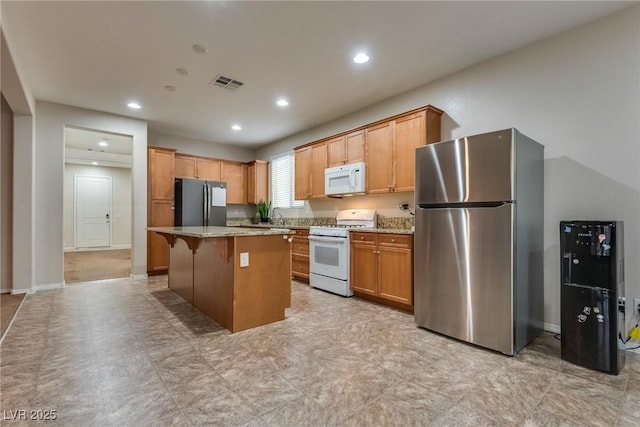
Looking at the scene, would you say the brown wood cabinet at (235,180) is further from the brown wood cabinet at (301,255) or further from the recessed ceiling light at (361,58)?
the recessed ceiling light at (361,58)

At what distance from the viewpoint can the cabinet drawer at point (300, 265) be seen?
15.9 ft

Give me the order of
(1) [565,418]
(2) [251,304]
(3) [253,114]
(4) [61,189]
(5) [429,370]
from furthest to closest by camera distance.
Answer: (3) [253,114]
(4) [61,189]
(2) [251,304]
(5) [429,370]
(1) [565,418]

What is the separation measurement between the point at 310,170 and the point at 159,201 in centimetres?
283

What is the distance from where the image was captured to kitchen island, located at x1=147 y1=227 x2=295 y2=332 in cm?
282

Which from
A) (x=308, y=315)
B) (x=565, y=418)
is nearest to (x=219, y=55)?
(x=308, y=315)

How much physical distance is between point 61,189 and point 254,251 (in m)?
3.64

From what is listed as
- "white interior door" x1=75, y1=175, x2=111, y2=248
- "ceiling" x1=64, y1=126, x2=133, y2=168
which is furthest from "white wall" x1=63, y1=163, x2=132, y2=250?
"ceiling" x1=64, y1=126, x2=133, y2=168

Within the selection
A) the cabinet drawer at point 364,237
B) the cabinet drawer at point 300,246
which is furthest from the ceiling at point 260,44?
the cabinet drawer at point 300,246

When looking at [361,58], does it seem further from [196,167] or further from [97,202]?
[97,202]

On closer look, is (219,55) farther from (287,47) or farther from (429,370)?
(429,370)

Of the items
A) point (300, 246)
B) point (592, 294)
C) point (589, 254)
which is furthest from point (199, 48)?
point (592, 294)

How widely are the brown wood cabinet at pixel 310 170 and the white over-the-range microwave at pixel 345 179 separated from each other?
259mm

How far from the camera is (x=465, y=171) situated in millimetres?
2604

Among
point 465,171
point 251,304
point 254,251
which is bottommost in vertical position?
point 251,304
